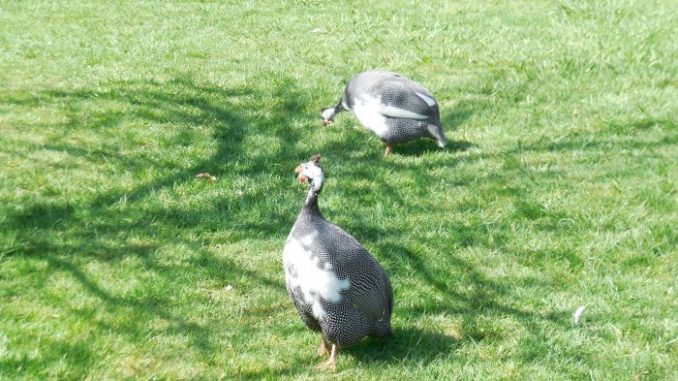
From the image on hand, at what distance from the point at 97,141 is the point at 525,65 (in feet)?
14.0

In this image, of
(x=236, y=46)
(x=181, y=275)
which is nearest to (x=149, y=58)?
(x=236, y=46)

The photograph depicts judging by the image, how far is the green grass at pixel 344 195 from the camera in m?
3.97

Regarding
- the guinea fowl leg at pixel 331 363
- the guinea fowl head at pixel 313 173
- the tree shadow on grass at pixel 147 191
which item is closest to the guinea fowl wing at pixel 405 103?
the tree shadow on grass at pixel 147 191

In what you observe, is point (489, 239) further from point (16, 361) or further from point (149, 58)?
point (149, 58)

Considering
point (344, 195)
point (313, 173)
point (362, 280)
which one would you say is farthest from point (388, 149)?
point (362, 280)

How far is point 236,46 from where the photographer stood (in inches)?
360

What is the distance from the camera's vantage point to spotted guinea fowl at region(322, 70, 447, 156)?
6.18 m

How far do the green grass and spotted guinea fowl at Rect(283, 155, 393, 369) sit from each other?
0.72 feet

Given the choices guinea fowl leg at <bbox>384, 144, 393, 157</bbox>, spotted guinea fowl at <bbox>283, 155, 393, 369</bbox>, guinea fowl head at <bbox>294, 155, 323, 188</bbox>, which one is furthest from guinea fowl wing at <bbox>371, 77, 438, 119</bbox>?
spotted guinea fowl at <bbox>283, 155, 393, 369</bbox>

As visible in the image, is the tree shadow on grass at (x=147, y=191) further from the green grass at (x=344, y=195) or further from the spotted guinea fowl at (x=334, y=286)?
the spotted guinea fowl at (x=334, y=286)

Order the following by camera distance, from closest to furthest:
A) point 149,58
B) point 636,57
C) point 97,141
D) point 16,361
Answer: point 16,361 < point 97,141 < point 636,57 < point 149,58

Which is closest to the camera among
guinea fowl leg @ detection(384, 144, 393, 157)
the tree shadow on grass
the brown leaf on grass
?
the tree shadow on grass

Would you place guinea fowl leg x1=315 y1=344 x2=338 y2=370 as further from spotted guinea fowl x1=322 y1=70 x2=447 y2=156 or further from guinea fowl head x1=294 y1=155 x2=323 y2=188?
spotted guinea fowl x1=322 y1=70 x2=447 y2=156

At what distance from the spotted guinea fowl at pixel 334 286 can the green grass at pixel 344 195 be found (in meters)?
0.22
